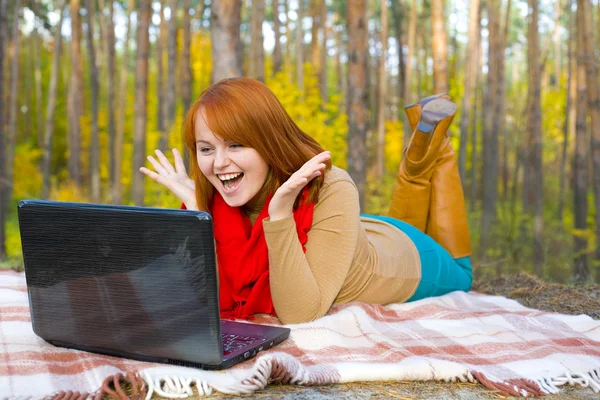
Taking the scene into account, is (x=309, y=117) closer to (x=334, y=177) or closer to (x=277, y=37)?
(x=277, y=37)

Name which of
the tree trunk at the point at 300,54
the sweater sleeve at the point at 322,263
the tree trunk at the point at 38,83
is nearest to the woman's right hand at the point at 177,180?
the sweater sleeve at the point at 322,263

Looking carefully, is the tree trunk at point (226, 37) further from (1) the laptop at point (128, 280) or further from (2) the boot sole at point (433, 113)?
(1) the laptop at point (128, 280)

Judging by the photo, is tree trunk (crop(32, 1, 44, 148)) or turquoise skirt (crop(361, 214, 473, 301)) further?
tree trunk (crop(32, 1, 44, 148))

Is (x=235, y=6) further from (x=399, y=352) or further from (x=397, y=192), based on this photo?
(x=399, y=352)

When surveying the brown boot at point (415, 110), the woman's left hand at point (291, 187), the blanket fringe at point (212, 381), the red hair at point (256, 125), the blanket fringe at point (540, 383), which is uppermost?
the brown boot at point (415, 110)

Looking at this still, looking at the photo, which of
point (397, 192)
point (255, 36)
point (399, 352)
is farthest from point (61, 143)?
point (399, 352)

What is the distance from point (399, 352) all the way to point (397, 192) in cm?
168

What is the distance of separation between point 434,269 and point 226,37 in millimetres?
3446

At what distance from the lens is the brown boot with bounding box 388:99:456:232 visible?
3.57m

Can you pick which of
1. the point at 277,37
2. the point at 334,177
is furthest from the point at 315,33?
the point at 334,177

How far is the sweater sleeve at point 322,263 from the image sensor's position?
2.34 meters

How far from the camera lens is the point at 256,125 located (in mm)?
2301

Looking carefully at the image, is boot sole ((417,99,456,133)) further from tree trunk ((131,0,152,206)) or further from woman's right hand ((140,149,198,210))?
tree trunk ((131,0,152,206))

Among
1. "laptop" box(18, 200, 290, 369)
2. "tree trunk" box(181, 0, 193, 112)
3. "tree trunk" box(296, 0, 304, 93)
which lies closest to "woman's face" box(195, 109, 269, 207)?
"laptop" box(18, 200, 290, 369)
